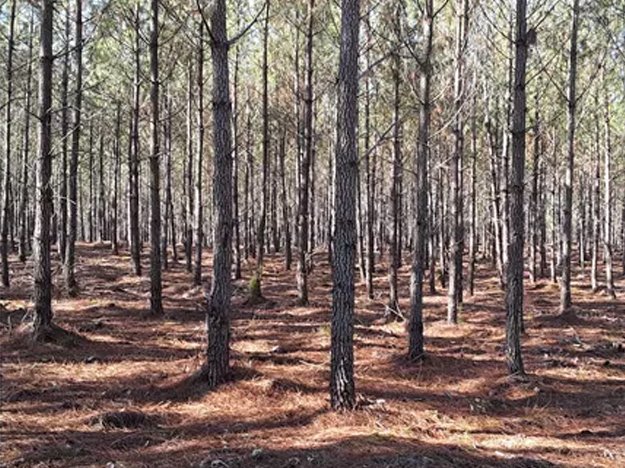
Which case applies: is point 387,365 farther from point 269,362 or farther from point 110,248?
point 110,248

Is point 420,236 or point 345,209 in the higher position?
point 345,209

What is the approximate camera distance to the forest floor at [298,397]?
5.14 m

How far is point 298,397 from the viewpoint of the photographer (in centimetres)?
686

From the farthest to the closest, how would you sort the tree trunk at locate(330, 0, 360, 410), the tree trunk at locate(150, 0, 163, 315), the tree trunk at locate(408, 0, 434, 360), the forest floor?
1. the tree trunk at locate(150, 0, 163, 315)
2. the tree trunk at locate(408, 0, 434, 360)
3. the tree trunk at locate(330, 0, 360, 410)
4. the forest floor

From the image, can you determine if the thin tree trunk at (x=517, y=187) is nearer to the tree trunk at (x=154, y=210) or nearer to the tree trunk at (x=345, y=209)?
the tree trunk at (x=345, y=209)

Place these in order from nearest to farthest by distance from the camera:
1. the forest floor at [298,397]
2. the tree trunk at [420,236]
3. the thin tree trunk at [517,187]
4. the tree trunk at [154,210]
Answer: the forest floor at [298,397] < the thin tree trunk at [517,187] < the tree trunk at [420,236] < the tree trunk at [154,210]

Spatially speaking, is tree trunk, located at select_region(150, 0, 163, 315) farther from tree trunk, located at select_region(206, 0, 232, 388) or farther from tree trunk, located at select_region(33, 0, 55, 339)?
tree trunk, located at select_region(206, 0, 232, 388)

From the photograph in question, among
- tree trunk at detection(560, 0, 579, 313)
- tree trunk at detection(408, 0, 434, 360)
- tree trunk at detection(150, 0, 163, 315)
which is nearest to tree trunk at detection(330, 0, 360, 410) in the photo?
tree trunk at detection(408, 0, 434, 360)

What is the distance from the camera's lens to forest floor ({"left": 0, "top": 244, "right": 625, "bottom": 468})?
5137 mm

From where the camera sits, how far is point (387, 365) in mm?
9000

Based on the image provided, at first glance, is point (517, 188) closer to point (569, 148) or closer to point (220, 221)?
point (220, 221)

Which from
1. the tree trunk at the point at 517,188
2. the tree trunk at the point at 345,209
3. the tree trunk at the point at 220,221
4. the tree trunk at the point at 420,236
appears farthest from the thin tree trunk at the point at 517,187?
the tree trunk at the point at 220,221

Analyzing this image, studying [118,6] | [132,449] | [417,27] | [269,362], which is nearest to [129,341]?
[269,362]

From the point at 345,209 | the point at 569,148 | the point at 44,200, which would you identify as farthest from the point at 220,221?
the point at 569,148
